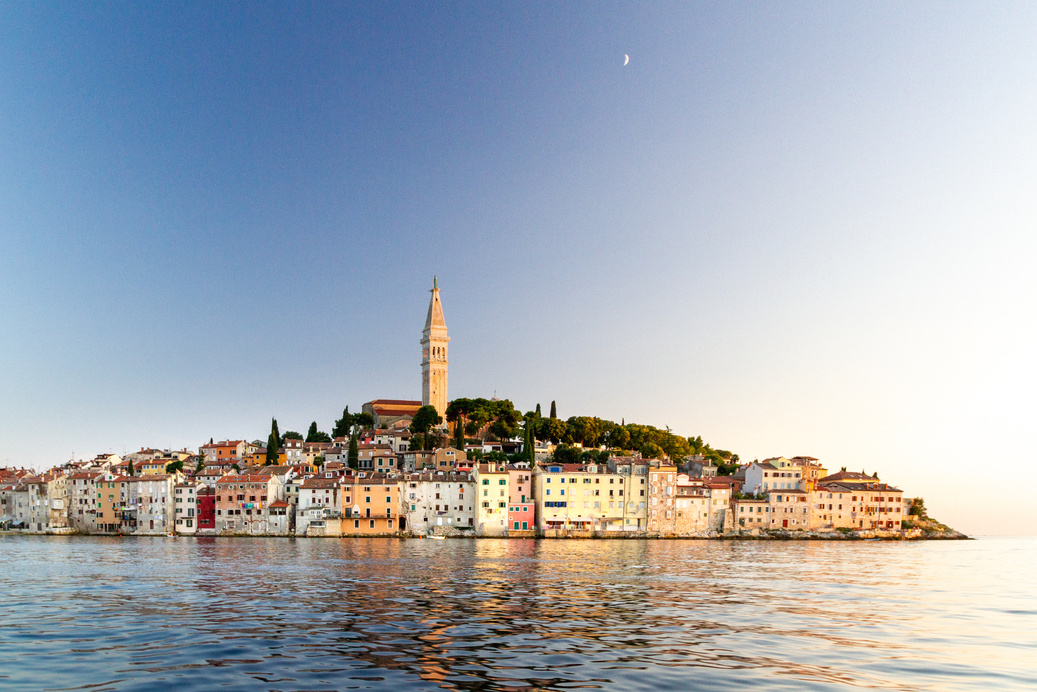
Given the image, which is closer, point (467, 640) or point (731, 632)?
point (467, 640)

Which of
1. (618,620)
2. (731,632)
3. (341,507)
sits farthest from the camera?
(341,507)

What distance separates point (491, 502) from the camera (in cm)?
8531

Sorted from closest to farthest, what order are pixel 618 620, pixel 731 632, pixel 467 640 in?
pixel 467 640 < pixel 731 632 < pixel 618 620

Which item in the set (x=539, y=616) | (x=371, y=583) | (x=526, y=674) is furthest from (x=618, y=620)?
(x=371, y=583)

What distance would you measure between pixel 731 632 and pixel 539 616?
5496mm

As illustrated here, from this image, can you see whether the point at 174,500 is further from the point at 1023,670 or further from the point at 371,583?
the point at 1023,670

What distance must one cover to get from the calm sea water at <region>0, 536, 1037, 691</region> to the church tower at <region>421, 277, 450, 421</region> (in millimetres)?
89396

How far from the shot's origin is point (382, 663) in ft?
55.1

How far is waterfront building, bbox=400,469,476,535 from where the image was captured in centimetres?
8500

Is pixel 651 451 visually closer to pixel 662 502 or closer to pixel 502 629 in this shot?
pixel 662 502

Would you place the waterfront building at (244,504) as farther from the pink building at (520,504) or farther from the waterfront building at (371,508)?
the pink building at (520,504)

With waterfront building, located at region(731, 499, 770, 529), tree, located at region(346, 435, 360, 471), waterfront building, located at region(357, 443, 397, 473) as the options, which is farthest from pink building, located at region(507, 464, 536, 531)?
tree, located at region(346, 435, 360, 471)

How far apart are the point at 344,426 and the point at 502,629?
104598 millimetres

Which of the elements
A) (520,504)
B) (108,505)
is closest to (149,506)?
(108,505)
